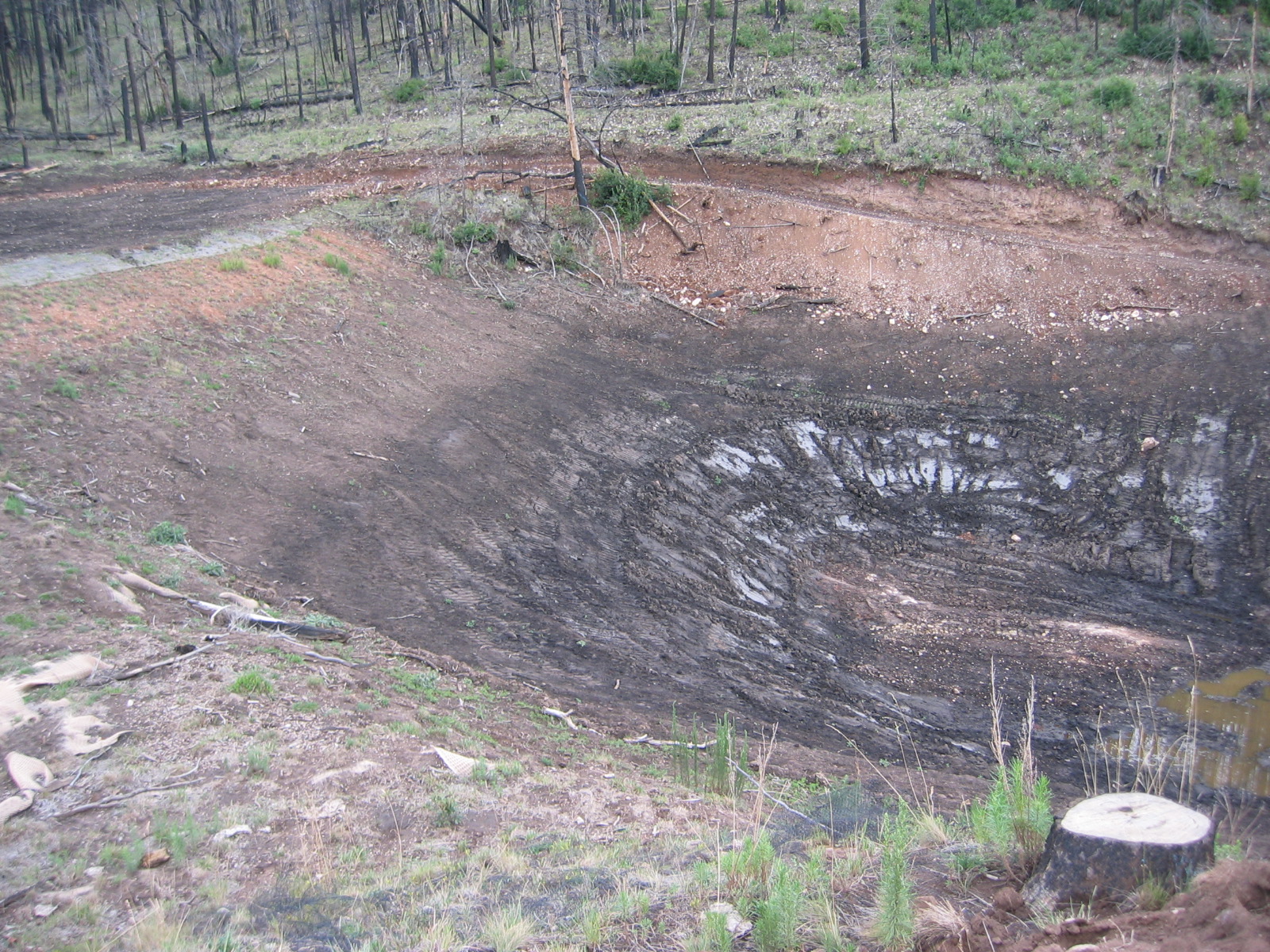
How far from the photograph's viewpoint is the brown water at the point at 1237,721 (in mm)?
8117

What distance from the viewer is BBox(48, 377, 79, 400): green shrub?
1099 cm

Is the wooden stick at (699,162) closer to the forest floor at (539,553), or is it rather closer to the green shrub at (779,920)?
the forest floor at (539,553)

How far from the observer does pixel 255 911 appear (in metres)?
4.42

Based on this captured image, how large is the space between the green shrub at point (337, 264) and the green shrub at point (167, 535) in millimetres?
8502

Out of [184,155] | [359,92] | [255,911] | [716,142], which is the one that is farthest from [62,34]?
[255,911]

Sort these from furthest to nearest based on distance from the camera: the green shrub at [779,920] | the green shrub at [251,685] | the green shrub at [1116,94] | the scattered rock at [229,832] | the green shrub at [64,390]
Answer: the green shrub at [1116,94] → the green shrub at [64,390] → the green shrub at [251,685] → the scattered rock at [229,832] → the green shrub at [779,920]

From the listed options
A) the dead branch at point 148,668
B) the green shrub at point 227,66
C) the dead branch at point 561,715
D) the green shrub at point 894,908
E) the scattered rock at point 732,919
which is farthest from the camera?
the green shrub at point 227,66

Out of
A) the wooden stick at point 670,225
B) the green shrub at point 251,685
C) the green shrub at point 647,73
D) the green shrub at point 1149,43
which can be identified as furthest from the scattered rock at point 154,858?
the green shrub at point 1149,43

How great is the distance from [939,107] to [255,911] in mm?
23462

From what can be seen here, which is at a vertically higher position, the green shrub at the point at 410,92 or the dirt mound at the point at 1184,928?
the green shrub at the point at 410,92

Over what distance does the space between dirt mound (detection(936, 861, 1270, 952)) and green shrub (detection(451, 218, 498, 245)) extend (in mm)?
18126

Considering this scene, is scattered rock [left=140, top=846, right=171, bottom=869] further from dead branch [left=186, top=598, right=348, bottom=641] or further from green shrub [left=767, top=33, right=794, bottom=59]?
green shrub [left=767, top=33, right=794, bottom=59]

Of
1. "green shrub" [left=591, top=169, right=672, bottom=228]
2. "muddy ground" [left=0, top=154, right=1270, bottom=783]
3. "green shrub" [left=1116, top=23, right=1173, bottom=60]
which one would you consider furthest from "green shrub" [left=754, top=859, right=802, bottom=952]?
"green shrub" [left=1116, top=23, right=1173, bottom=60]

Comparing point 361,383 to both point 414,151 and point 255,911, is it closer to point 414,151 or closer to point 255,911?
point 255,911
